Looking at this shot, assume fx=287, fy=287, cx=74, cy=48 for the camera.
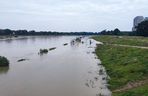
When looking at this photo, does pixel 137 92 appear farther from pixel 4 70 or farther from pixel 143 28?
pixel 143 28

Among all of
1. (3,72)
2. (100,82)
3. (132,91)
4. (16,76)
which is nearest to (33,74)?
(16,76)

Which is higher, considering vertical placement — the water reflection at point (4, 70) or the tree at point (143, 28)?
the tree at point (143, 28)

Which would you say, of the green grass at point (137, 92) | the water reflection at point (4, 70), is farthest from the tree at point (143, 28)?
the green grass at point (137, 92)

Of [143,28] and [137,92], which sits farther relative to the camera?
[143,28]

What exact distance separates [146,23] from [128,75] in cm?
6899

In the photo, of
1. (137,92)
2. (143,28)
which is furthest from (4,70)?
(143,28)

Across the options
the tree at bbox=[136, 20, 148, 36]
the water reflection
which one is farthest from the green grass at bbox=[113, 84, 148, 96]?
the tree at bbox=[136, 20, 148, 36]

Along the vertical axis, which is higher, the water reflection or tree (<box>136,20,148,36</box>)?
tree (<box>136,20,148,36</box>)

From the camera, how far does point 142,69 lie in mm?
28312

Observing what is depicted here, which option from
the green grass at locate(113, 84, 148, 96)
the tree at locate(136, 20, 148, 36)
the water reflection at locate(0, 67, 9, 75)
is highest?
the tree at locate(136, 20, 148, 36)

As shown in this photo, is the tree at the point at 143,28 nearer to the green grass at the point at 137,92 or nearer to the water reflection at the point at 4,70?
the water reflection at the point at 4,70

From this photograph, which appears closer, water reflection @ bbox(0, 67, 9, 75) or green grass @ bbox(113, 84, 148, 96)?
green grass @ bbox(113, 84, 148, 96)

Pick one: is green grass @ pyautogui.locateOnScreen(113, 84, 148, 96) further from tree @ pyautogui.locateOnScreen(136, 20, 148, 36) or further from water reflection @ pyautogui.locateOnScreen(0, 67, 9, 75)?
tree @ pyautogui.locateOnScreen(136, 20, 148, 36)

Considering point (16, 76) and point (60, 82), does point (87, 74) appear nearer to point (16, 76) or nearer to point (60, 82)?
point (60, 82)
